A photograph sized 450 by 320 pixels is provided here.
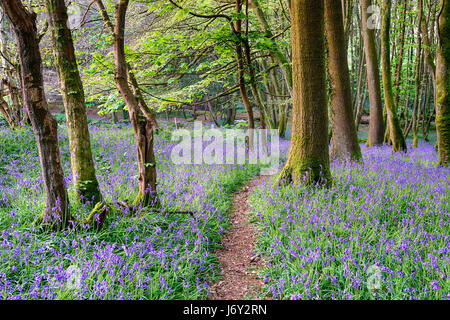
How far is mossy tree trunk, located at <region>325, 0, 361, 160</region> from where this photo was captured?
751 centimetres

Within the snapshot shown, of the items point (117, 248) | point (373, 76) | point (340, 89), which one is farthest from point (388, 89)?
point (117, 248)

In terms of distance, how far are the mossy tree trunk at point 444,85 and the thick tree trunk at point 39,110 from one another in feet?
29.4

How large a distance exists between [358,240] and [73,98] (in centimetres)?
435

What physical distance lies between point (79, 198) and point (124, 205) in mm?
A: 717

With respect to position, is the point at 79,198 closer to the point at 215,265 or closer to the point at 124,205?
the point at 124,205

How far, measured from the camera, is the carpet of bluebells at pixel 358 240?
2.69 m

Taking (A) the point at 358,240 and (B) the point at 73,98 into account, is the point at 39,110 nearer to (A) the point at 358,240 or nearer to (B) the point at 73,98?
(B) the point at 73,98

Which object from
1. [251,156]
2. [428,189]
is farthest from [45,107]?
[251,156]

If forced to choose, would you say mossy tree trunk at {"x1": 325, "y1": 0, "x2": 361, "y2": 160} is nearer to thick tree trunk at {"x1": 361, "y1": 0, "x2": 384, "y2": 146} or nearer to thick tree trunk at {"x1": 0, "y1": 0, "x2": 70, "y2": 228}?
thick tree trunk at {"x1": 361, "y1": 0, "x2": 384, "y2": 146}

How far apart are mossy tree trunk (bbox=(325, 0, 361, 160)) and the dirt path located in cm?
416

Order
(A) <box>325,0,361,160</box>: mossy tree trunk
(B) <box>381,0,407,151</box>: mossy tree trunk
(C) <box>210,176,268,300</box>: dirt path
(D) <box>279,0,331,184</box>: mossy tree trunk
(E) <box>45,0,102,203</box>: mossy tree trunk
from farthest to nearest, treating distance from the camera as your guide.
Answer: (B) <box>381,0,407,151</box>: mossy tree trunk, (A) <box>325,0,361,160</box>: mossy tree trunk, (D) <box>279,0,331,184</box>: mossy tree trunk, (E) <box>45,0,102,203</box>: mossy tree trunk, (C) <box>210,176,268,300</box>: dirt path

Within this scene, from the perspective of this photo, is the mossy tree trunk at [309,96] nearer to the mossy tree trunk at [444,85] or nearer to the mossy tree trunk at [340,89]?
the mossy tree trunk at [340,89]

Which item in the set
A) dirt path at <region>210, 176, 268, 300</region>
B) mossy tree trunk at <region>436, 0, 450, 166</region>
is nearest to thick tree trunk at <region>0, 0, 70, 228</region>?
dirt path at <region>210, 176, 268, 300</region>

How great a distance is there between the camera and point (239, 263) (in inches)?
145
